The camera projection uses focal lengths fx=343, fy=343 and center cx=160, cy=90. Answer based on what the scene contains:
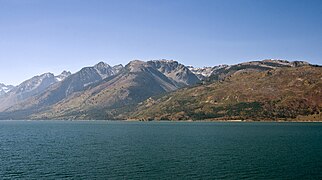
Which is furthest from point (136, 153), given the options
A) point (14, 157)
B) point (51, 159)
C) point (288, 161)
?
point (288, 161)

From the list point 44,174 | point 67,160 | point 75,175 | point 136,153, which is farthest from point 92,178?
point 136,153

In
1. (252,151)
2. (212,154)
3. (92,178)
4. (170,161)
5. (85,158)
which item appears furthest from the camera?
(252,151)

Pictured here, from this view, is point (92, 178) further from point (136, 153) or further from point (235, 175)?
point (136, 153)

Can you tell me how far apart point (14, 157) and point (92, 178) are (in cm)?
5140

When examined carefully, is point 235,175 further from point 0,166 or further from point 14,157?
point 14,157

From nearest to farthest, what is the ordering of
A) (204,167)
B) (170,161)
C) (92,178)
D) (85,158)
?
(92,178), (204,167), (170,161), (85,158)

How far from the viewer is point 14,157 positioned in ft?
411

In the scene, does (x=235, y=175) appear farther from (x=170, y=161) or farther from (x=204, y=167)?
(x=170, y=161)

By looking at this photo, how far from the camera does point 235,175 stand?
92.3m

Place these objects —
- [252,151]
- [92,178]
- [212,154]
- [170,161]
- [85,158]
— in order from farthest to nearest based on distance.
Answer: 1. [252,151]
2. [212,154]
3. [85,158]
4. [170,161]
5. [92,178]

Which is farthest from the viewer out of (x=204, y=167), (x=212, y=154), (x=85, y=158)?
(x=212, y=154)

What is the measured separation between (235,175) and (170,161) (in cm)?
2769

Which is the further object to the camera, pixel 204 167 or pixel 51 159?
pixel 51 159

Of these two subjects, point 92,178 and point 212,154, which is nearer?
point 92,178
